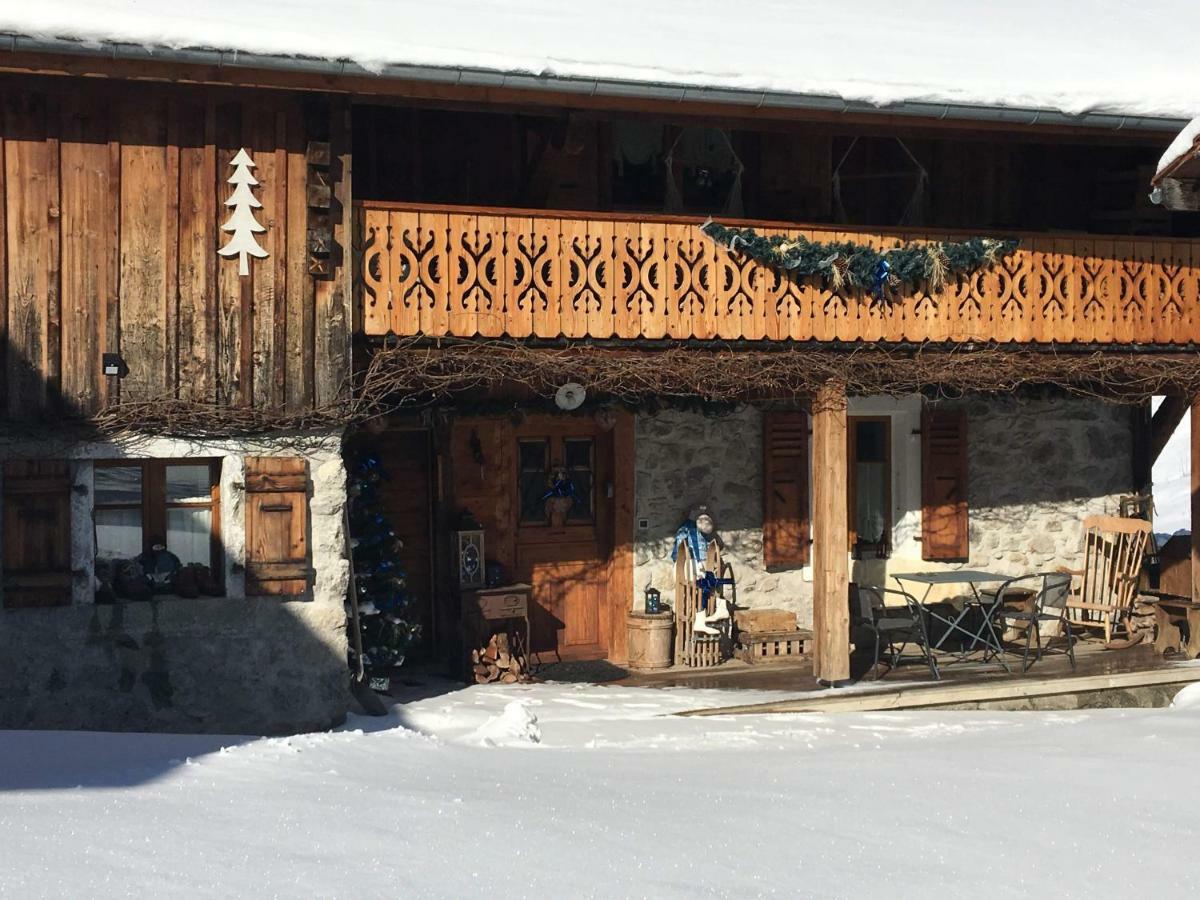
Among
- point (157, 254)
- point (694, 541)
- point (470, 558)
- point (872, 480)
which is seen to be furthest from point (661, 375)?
point (872, 480)

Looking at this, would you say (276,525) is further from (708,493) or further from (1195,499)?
(1195,499)

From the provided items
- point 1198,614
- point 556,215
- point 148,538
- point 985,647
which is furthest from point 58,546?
point 1198,614

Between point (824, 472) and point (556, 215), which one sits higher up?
point (556, 215)

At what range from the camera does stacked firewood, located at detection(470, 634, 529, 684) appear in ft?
41.5

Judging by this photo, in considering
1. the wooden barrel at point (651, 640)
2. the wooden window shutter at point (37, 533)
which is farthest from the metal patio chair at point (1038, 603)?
the wooden window shutter at point (37, 533)

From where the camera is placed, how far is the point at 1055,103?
458 inches

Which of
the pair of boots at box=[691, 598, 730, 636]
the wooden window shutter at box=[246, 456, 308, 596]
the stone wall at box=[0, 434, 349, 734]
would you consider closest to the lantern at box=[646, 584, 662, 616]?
the pair of boots at box=[691, 598, 730, 636]

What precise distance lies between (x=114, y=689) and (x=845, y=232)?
20.3ft

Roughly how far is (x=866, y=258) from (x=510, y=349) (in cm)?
286

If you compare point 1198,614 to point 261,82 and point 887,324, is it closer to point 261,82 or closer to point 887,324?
point 887,324

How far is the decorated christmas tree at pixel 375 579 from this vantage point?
1165 cm

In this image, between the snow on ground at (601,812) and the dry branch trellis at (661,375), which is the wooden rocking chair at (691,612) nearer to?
the dry branch trellis at (661,375)

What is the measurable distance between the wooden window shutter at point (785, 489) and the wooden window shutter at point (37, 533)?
620 cm

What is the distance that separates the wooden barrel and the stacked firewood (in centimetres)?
116
